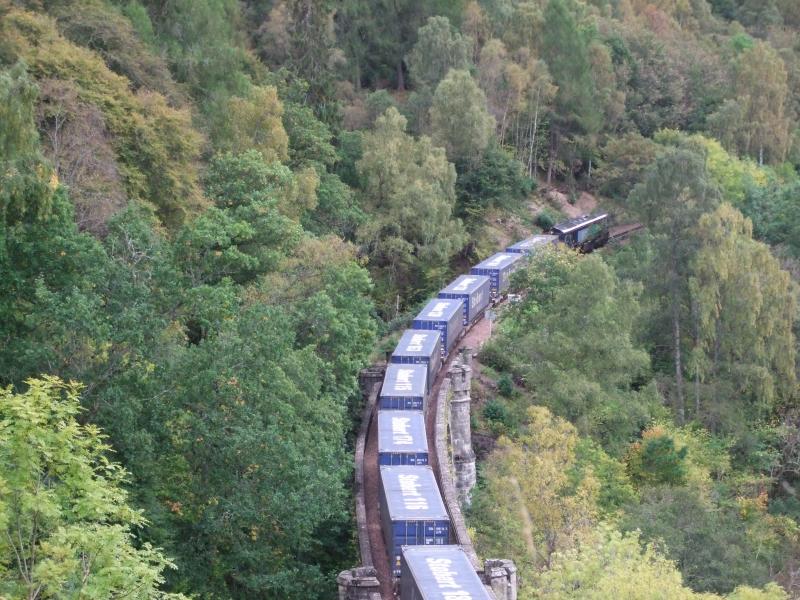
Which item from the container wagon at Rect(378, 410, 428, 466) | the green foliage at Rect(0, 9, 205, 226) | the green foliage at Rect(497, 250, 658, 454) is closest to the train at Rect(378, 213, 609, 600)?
the container wagon at Rect(378, 410, 428, 466)

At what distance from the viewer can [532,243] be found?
6406 centimetres

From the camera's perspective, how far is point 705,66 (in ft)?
293

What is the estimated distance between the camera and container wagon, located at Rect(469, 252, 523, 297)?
188ft

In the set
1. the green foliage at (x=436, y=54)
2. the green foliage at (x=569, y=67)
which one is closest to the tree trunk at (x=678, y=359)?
the green foliage at (x=436, y=54)

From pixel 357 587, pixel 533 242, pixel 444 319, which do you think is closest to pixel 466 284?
pixel 444 319

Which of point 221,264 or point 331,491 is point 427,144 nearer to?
point 221,264

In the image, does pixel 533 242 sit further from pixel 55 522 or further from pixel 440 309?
pixel 55 522

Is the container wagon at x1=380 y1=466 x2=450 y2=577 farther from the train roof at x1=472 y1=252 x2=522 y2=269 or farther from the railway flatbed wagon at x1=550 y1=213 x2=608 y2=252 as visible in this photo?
the railway flatbed wagon at x1=550 y1=213 x2=608 y2=252

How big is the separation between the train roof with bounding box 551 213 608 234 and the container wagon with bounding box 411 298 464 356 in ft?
60.6

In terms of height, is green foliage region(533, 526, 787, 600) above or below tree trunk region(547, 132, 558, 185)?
below

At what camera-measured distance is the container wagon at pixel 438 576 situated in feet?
76.2

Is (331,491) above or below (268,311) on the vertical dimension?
below

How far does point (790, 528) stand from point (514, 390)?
40.3 feet

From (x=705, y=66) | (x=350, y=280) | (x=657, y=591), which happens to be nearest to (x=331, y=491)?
(x=657, y=591)
